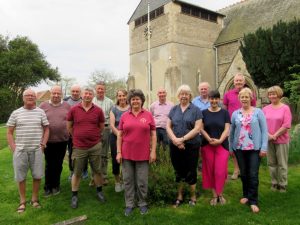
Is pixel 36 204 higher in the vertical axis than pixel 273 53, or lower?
lower

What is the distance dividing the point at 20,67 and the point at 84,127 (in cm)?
3444

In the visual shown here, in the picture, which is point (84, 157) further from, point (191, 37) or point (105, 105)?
point (191, 37)

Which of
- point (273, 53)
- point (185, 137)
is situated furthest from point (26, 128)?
point (273, 53)

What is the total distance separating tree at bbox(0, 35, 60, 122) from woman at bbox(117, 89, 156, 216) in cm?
3421

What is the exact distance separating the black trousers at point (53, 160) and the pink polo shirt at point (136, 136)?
163cm

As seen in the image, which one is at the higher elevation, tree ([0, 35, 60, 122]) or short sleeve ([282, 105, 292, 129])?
tree ([0, 35, 60, 122])

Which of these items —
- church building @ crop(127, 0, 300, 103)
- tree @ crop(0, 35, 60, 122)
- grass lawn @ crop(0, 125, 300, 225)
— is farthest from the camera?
tree @ crop(0, 35, 60, 122)

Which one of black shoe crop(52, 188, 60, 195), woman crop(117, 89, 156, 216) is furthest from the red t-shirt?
black shoe crop(52, 188, 60, 195)

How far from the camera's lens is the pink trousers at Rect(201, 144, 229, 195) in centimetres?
496

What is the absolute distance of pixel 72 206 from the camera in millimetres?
5102

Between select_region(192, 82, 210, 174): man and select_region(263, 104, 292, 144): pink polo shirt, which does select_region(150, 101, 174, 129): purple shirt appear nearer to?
select_region(192, 82, 210, 174): man

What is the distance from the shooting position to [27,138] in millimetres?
4855

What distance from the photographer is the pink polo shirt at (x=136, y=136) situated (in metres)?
4.53

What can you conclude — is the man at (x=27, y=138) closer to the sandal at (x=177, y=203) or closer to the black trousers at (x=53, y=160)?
the black trousers at (x=53, y=160)
